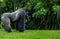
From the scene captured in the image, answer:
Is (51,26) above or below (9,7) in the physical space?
below

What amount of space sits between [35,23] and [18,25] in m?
7.67

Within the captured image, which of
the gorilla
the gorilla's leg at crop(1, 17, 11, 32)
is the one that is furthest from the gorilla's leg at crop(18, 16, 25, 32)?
the gorilla's leg at crop(1, 17, 11, 32)

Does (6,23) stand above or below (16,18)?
below

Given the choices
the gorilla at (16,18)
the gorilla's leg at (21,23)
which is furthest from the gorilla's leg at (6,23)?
the gorilla's leg at (21,23)

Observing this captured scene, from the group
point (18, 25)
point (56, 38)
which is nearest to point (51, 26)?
point (18, 25)

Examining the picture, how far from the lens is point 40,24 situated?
1767 centimetres

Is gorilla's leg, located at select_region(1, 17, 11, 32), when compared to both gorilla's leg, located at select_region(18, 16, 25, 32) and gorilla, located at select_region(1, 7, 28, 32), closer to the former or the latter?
gorilla, located at select_region(1, 7, 28, 32)

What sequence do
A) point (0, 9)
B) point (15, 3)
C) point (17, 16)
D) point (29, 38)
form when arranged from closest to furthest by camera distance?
point (29, 38) → point (17, 16) → point (15, 3) → point (0, 9)

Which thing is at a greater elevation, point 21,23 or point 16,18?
point 16,18

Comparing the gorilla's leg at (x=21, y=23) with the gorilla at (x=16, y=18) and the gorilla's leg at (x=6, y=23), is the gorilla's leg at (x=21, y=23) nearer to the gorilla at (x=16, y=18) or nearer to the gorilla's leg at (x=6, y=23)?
the gorilla at (x=16, y=18)

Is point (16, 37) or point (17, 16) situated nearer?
point (16, 37)

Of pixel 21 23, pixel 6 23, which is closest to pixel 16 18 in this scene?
pixel 21 23

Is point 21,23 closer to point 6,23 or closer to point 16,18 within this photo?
point 16,18

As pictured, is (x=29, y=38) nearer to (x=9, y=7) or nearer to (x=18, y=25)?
(x=18, y=25)
